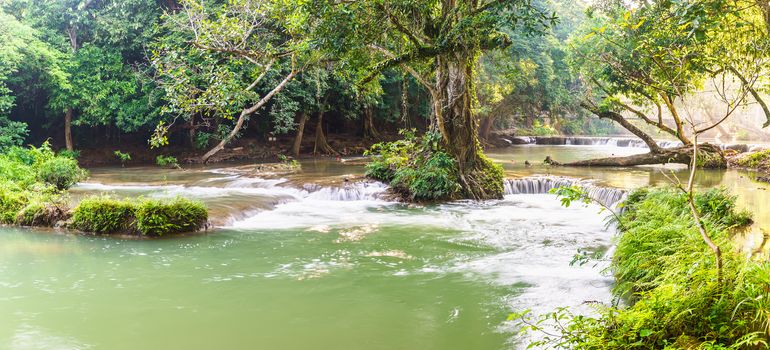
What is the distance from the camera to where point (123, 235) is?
1047 centimetres

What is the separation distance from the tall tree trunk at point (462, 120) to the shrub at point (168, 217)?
20.3 feet

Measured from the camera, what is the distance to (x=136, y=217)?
10531mm

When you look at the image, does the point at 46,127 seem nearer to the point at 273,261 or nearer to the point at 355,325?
the point at 273,261

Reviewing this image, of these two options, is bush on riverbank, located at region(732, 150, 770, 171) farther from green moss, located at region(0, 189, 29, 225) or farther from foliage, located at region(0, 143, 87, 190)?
green moss, located at region(0, 189, 29, 225)

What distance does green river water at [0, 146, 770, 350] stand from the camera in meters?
6.01

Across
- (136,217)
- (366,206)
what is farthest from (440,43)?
(136,217)

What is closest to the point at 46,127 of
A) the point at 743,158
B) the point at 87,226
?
the point at 87,226

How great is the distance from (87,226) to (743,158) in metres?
20.8

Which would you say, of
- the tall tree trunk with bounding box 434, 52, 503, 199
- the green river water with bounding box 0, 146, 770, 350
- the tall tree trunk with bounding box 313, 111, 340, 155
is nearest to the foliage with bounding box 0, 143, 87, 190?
the green river water with bounding box 0, 146, 770, 350

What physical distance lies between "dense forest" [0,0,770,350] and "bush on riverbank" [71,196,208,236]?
0.04m

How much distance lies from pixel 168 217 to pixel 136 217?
1.91 ft

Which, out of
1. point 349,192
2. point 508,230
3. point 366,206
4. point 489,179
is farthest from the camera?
point 349,192

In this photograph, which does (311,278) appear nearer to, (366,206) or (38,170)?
(366,206)

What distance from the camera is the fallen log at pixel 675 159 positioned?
19.4m
